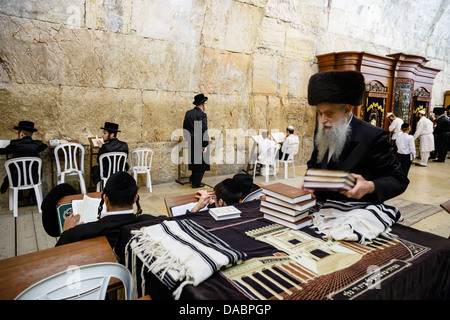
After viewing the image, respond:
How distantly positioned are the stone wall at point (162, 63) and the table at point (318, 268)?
15.1 ft

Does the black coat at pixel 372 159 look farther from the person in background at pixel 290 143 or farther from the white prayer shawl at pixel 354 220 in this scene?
the person in background at pixel 290 143

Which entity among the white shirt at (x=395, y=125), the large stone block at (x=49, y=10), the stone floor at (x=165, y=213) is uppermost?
the large stone block at (x=49, y=10)

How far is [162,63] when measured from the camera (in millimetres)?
5973

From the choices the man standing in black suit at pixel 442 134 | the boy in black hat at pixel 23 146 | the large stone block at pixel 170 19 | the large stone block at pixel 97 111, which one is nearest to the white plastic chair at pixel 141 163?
the large stone block at pixel 97 111

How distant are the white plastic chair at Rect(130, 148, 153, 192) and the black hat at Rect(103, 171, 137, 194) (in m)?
3.44

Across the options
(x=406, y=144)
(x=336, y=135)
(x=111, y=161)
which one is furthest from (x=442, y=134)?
(x=111, y=161)

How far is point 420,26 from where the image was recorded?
38.1ft

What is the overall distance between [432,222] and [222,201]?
354 cm

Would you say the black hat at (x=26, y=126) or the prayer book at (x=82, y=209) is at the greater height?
the black hat at (x=26, y=126)

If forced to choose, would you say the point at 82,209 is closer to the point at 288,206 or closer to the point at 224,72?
the point at 288,206

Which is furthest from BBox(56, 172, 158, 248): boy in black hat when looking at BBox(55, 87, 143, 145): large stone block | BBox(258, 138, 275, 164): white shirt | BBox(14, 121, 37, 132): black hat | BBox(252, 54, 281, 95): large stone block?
BBox(252, 54, 281, 95): large stone block

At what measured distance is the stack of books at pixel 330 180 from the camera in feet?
4.37

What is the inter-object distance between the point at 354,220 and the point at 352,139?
0.49 m

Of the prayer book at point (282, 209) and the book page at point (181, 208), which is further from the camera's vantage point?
the book page at point (181, 208)
